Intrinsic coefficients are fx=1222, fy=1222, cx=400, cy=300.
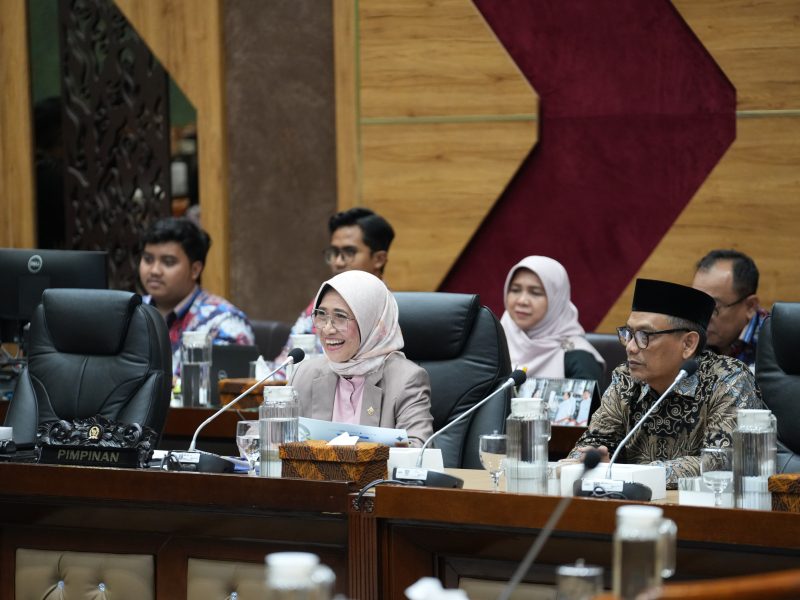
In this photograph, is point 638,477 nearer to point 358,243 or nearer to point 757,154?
point 358,243

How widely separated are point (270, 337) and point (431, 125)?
125 centimetres

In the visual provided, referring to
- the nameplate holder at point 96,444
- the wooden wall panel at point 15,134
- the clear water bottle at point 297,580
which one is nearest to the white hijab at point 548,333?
the nameplate holder at point 96,444

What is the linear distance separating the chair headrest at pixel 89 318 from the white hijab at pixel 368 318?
613 millimetres

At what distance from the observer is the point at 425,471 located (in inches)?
97.7

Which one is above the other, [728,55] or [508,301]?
[728,55]

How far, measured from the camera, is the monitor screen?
4.26m

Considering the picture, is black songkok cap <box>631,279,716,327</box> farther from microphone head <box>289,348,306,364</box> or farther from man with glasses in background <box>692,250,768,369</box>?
man with glasses in background <box>692,250,768,369</box>

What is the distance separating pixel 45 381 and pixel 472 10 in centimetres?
283

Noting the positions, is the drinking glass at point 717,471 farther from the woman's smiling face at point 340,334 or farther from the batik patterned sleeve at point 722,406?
the woman's smiling face at point 340,334

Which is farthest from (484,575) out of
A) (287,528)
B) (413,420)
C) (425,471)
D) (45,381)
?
(45,381)

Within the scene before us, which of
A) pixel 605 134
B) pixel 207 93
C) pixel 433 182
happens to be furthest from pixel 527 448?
pixel 207 93

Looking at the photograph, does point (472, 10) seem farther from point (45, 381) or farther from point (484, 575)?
point (484, 575)

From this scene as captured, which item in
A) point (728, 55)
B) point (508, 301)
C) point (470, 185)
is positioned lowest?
point (508, 301)

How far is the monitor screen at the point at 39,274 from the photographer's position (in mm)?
4258
